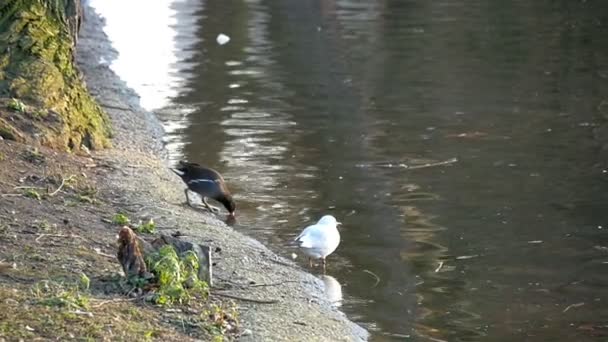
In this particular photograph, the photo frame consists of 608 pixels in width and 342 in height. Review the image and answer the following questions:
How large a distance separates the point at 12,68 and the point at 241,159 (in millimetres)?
3389

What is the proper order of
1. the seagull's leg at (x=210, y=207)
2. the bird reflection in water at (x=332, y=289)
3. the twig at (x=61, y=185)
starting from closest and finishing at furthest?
the bird reflection in water at (x=332, y=289), the twig at (x=61, y=185), the seagull's leg at (x=210, y=207)

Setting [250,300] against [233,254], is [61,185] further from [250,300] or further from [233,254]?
[250,300]

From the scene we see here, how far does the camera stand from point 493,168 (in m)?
13.7

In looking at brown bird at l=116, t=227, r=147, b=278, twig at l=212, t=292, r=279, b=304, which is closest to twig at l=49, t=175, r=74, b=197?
twig at l=212, t=292, r=279, b=304

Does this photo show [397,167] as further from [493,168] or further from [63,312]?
[63,312]

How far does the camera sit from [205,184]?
38.1 feet

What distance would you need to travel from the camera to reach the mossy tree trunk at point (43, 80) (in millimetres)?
11273

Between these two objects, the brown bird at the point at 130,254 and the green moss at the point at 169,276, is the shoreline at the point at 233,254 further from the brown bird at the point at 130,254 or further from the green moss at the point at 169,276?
the brown bird at the point at 130,254

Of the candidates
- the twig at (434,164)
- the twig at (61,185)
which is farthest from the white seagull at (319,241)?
the twig at (434,164)

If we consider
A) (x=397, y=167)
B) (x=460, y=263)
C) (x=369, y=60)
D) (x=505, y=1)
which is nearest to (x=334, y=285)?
(x=460, y=263)

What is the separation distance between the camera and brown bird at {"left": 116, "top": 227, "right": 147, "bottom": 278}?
23.4 ft

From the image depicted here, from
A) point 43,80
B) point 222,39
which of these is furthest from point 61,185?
point 222,39

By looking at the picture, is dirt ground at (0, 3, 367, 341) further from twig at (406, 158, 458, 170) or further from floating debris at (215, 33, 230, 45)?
floating debris at (215, 33, 230, 45)

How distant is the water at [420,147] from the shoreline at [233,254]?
1.16ft
